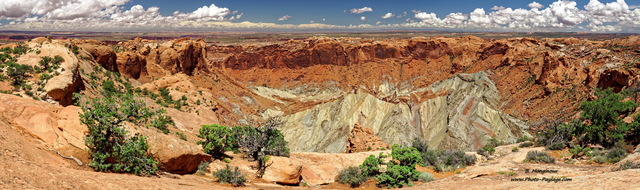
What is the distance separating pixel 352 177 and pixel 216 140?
23.5 ft

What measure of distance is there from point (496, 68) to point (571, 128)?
195 ft

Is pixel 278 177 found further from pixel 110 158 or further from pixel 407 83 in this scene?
pixel 407 83

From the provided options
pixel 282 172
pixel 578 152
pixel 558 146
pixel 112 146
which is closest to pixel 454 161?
pixel 578 152

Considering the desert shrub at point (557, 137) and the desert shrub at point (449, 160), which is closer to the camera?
the desert shrub at point (449, 160)

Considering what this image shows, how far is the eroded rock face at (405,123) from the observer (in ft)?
144

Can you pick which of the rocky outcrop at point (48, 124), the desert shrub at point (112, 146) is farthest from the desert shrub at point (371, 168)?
the rocky outcrop at point (48, 124)

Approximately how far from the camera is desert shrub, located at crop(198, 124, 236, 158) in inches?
677

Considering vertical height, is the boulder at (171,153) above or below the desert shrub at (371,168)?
above

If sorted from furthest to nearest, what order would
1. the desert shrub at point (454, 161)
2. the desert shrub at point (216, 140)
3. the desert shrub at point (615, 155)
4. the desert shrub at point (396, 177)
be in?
the desert shrub at point (454, 161) < the desert shrub at point (615, 155) < the desert shrub at point (216, 140) < the desert shrub at point (396, 177)

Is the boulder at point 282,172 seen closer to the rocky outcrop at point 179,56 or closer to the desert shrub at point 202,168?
the desert shrub at point 202,168

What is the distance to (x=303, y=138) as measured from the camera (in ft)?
165

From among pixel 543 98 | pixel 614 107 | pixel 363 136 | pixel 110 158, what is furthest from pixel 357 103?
pixel 110 158

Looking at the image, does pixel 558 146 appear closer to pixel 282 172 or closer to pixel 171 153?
pixel 282 172

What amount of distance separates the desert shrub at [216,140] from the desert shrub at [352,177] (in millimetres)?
6124
